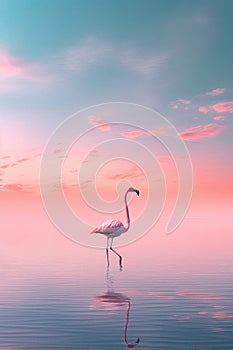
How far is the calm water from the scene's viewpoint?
17.2m

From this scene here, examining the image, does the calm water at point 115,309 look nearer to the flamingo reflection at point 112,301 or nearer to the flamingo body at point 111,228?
the flamingo reflection at point 112,301

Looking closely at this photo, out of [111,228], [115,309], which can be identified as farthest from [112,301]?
[111,228]

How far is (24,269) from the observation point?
121 feet

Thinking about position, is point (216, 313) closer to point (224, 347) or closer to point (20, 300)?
point (224, 347)

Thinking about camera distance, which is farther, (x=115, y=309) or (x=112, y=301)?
(x=112, y=301)

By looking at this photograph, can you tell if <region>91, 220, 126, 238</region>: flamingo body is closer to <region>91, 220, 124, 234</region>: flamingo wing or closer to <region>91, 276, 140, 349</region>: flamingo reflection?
<region>91, 220, 124, 234</region>: flamingo wing

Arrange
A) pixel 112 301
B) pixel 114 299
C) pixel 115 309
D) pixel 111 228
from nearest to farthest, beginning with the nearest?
pixel 115 309 < pixel 112 301 < pixel 114 299 < pixel 111 228

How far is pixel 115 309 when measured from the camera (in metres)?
21.8

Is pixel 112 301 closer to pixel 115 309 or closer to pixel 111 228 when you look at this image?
pixel 115 309

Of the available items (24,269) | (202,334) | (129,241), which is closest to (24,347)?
(202,334)

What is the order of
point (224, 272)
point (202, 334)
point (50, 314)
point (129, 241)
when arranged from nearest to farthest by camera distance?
point (202, 334) < point (50, 314) < point (224, 272) < point (129, 241)

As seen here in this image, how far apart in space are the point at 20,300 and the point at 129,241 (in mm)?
45572

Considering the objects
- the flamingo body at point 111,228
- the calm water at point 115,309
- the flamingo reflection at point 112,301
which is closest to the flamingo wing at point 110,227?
the flamingo body at point 111,228

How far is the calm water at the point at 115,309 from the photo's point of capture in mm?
17188
